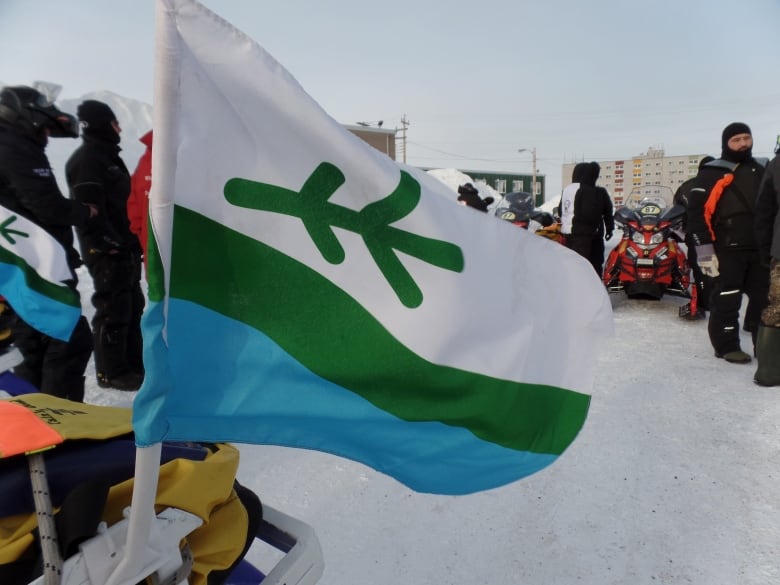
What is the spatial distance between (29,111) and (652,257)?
22.2 ft

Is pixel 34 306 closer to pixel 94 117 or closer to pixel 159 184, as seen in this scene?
pixel 94 117

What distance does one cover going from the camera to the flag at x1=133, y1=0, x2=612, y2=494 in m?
1.03

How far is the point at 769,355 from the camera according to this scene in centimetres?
412

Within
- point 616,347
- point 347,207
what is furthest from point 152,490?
point 616,347

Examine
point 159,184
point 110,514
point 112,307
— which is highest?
point 159,184

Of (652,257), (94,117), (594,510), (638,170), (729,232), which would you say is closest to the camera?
(594,510)

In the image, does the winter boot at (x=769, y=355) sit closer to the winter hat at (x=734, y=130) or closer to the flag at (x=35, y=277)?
the winter hat at (x=734, y=130)

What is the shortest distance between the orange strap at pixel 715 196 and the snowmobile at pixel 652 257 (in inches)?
85.5

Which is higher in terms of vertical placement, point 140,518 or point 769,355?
point 140,518

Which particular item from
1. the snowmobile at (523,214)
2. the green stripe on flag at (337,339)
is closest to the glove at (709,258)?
the snowmobile at (523,214)

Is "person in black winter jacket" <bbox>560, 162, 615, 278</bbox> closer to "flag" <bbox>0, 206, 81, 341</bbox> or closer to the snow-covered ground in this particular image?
the snow-covered ground

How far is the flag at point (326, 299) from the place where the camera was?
40.5 inches

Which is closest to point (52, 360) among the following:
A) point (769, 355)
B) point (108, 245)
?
point (108, 245)

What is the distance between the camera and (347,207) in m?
1.23
